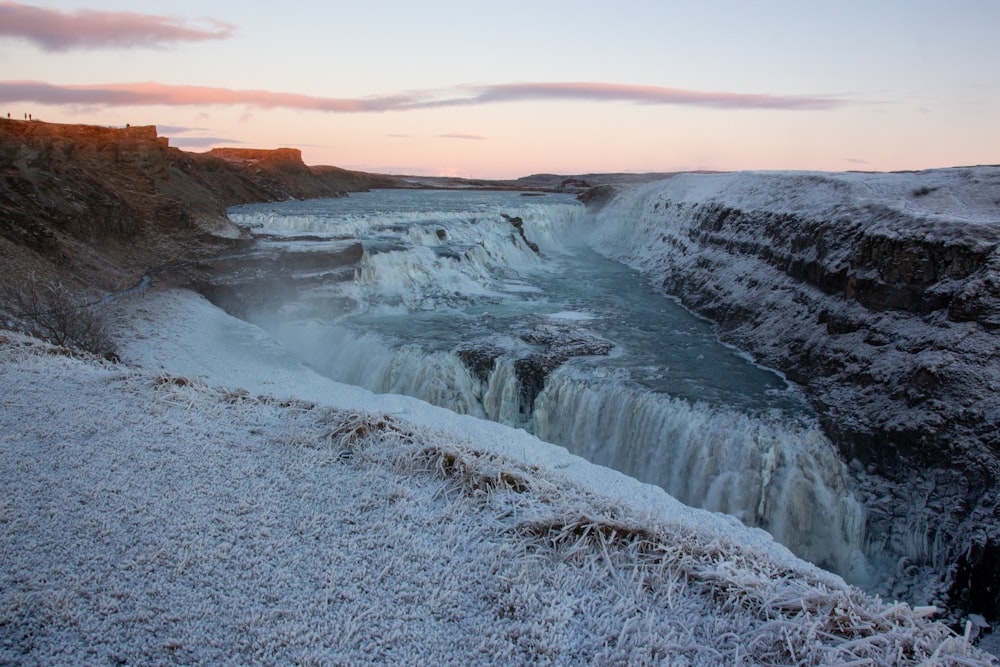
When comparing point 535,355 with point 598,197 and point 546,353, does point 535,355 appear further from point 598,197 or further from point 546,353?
point 598,197

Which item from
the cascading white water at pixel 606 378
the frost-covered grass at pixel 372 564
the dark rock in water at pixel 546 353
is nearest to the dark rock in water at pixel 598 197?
the cascading white water at pixel 606 378

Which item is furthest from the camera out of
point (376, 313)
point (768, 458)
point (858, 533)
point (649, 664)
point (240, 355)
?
point (376, 313)

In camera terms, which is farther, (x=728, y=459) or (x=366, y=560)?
(x=728, y=459)

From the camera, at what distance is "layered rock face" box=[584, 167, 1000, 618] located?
30.7ft

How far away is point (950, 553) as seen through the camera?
9008 mm

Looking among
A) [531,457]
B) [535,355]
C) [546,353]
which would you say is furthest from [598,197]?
[531,457]

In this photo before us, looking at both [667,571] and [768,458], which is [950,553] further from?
[667,571]

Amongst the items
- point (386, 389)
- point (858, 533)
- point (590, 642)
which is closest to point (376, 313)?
point (386, 389)

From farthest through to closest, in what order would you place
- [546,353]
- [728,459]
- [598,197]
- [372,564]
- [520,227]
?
[598,197], [520,227], [546,353], [728,459], [372,564]

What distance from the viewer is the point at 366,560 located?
173 inches

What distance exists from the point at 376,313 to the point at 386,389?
526 centimetres

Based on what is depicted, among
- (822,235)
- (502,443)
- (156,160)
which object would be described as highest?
(156,160)

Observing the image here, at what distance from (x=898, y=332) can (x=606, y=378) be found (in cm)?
584

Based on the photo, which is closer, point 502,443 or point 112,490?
point 112,490
